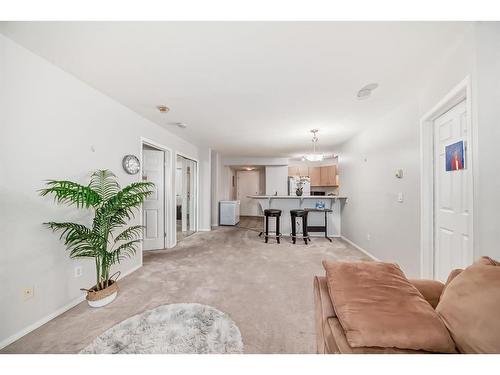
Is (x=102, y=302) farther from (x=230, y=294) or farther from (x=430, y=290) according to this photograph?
(x=430, y=290)

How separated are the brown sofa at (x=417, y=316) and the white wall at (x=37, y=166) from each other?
2.22m

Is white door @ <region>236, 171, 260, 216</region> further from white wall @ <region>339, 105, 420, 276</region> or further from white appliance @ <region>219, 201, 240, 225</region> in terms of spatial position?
white wall @ <region>339, 105, 420, 276</region>

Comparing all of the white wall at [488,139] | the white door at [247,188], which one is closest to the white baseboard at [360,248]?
the white wall at [488,139]

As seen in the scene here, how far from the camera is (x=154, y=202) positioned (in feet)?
11.8

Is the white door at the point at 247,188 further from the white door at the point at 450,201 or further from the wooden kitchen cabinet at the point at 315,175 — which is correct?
the white door at the point at 450,201

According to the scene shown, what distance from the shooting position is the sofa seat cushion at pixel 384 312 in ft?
2.23

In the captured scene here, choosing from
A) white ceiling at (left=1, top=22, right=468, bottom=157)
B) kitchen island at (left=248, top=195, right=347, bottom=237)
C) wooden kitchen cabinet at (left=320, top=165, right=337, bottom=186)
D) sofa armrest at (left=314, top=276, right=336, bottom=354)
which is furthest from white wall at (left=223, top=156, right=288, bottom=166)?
sofa armrest at (left=314, top=276, right=336, bottom=354)

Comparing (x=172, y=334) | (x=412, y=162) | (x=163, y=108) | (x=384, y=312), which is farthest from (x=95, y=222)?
(x=412, y=162)

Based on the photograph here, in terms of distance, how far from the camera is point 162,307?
179cm

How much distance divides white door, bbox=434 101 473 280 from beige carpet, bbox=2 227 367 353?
134 centimetres

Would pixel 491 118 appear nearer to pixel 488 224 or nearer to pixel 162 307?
pixel 488 224

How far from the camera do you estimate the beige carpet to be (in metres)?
1.41

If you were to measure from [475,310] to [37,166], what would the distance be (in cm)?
287
